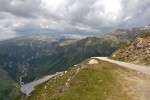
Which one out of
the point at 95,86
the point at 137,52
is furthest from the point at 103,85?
the point at 137,52

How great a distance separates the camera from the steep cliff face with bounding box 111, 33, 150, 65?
92.7 meters

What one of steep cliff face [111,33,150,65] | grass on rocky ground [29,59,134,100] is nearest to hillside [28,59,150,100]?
grass on rocky ground [29,59,134,100]

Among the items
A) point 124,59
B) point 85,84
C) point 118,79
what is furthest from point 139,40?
point 85,84

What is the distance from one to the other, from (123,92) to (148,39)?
5910 cm

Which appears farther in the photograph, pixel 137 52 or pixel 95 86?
pixel 137 52

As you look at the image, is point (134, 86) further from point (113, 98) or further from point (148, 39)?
point (148, 39)

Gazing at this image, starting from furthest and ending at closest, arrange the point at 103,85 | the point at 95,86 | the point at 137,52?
the point at 137,52 → the point at 103,85 → the point at 95,86

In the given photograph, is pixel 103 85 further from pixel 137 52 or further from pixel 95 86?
pixel 137 52

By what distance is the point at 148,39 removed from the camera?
102688mm

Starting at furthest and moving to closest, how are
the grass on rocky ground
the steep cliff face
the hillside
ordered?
the steep cliff face, the hillside, the grass on rocky ground

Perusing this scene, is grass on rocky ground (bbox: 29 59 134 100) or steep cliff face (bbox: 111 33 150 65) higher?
grass on rocky ground (bbox: 29 59 134 100)

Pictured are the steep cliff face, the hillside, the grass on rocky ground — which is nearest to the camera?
the grass on rocky ground

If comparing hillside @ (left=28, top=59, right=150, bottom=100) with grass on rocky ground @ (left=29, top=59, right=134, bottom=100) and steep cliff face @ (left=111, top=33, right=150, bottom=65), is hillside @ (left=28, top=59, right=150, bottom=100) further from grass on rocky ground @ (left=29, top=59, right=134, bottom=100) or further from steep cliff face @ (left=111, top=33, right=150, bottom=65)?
steep cliff face @ (left=111, top=33, right=150, bottom=65)

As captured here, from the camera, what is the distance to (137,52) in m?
99.1
